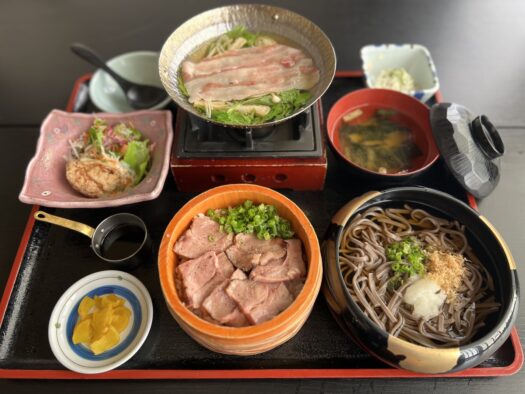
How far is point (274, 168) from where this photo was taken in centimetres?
200

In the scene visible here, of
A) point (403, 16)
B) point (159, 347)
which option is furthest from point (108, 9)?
point (159, 347)

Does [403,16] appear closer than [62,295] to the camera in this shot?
No

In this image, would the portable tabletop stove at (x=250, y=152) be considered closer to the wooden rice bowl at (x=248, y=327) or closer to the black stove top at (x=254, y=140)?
the black stove top at (x=254, y=140)

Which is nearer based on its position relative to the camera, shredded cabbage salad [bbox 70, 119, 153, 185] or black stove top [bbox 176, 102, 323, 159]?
black stove top [bbox 176, 102, 323, 159]

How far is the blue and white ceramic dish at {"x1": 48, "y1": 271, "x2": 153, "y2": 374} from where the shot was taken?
5.27ft

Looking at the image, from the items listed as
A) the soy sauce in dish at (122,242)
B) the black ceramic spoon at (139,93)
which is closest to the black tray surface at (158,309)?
the soy sauce in dish at (122,242)

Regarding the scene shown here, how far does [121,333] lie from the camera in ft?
5.52

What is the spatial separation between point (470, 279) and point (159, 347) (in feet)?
4.78

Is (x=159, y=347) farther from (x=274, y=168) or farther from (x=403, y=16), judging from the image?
(x=403, y=16)

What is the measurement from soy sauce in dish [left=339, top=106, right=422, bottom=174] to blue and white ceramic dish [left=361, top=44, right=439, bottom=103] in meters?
0.30

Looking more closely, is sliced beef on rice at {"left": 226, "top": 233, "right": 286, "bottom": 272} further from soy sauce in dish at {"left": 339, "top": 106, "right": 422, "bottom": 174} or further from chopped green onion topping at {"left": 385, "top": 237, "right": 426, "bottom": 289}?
soy sauce in dish at {"left": 339, "top": 106, "right": 422, "bottom": 174}

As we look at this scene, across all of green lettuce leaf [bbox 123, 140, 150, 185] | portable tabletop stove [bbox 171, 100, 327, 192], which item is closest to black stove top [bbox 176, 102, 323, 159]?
portable tabletop stove [bbox 171, 100, 327, 192]

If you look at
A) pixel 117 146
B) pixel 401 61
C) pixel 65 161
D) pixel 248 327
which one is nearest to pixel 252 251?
pixel 248 327

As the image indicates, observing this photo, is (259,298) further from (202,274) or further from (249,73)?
(249,73)
